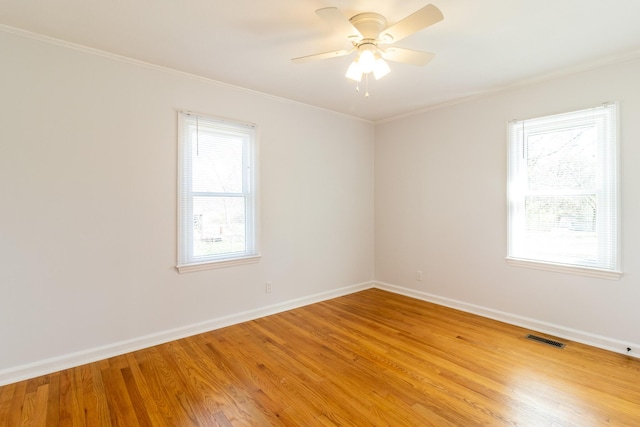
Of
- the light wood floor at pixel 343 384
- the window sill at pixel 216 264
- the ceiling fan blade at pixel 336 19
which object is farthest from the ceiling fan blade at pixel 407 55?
the window sill at pixel 216 264

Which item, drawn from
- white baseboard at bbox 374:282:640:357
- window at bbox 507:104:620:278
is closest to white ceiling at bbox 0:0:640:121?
window at bbox 507:104:620:278

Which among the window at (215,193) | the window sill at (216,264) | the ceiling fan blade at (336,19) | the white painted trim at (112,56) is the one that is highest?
the white painted trim at (112,56)

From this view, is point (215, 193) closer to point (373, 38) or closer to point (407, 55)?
point (373, 38)

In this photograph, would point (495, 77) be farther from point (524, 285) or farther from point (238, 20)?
point (238, 20)

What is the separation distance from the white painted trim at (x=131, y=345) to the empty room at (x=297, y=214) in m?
0.02

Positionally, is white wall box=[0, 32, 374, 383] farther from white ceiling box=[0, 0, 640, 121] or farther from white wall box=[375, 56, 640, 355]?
white wall box=[375, 56, 640, 355]

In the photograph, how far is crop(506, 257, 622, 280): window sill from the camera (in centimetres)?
281

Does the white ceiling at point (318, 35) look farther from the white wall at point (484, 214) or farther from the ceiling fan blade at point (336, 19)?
the white wall at point (484, 214)

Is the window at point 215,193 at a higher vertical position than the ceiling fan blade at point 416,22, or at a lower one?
lower

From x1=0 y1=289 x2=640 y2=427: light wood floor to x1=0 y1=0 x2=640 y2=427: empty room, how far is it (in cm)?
2

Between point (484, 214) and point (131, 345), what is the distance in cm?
387

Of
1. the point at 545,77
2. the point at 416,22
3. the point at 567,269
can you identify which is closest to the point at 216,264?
the point at 416,22

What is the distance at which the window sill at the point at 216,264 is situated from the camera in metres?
3.10

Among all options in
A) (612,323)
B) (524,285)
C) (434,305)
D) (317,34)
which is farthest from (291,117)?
(612,323)
